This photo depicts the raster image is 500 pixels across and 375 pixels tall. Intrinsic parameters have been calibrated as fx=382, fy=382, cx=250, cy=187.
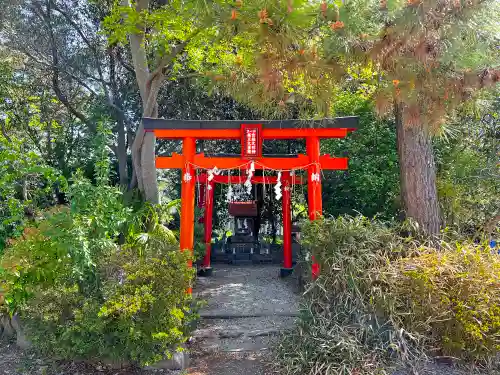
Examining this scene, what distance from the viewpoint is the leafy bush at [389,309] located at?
3482 millimetres

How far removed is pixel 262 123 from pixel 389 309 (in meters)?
2.85

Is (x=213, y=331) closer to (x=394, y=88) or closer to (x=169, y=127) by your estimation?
(x=169, y=127)

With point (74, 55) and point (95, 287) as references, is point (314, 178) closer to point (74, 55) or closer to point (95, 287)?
point (95, 287)

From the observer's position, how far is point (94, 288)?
13.3ft

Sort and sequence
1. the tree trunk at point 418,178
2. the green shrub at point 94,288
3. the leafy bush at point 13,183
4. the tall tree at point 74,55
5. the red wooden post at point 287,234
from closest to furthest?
the green shrub at point 94,288 → the tree trunk at point 418,178 → the leafy bush at point 13,183 → the red wooden post at point 287,234 → the tall tree at point 74,55

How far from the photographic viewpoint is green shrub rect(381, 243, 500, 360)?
348cm

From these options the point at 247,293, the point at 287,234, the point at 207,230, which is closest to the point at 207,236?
the point at 207,230

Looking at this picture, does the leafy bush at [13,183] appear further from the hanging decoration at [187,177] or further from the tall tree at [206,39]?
the tall tree at [206,39]

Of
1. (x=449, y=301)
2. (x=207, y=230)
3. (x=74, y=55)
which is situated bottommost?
(x=449, y=301)

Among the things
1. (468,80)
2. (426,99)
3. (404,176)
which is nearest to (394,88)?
(426,99)

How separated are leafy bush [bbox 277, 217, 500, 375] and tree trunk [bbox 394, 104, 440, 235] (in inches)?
27.0

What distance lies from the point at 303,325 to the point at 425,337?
1.15m

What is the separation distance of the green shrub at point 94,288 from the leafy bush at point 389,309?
1.28 metres

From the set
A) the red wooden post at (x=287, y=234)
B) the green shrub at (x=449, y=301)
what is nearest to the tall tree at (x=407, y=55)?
the green shrub at (x=449, y=301)
